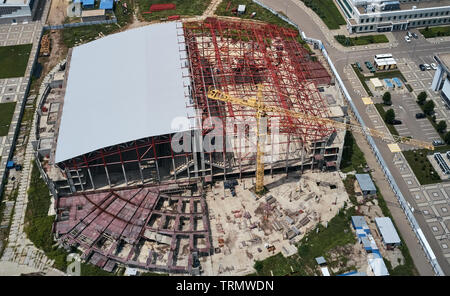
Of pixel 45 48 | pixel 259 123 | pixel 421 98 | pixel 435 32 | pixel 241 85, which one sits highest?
pixel 45 48

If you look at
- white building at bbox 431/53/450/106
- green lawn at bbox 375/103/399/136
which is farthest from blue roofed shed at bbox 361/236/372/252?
white building at bbox 431/53/450/106

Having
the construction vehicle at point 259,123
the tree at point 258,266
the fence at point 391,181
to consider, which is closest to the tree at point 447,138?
the construction vehicle at point 259,123

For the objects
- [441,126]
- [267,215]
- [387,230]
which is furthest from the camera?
[441,126]

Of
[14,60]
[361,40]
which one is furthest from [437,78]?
[14,60]

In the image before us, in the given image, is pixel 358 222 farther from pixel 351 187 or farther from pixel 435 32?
pixel 435 32

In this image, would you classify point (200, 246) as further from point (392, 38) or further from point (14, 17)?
point (14, 17)

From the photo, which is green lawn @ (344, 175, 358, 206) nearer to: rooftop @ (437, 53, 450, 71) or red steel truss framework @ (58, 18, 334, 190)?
red steel truss framework @ (58, 18, 334, 190)
